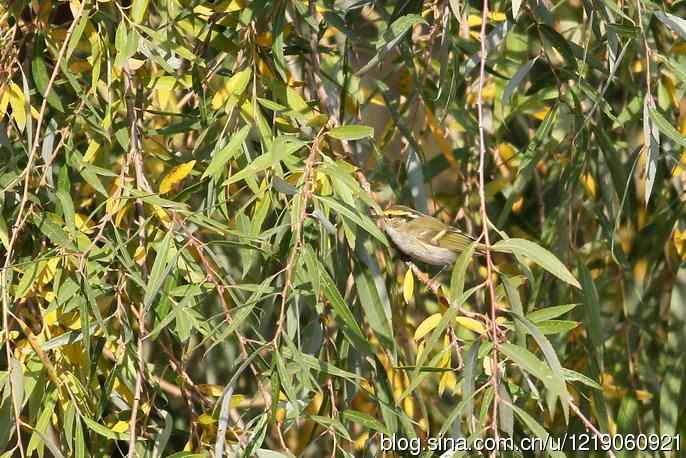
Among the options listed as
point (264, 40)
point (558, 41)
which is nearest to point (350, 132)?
point (264, 40)

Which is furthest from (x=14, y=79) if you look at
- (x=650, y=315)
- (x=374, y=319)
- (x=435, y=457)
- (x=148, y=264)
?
(x=650, y=315)

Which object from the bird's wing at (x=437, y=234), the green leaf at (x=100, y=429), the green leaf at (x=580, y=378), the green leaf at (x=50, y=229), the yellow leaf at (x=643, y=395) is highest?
the green leaf at (x=50, y=229)

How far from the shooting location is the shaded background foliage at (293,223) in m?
1.73

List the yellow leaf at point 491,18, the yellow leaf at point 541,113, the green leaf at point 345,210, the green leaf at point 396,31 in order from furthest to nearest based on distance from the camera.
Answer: the yellow leaf at point 541,113 → the yellow leaf at point 491,18 → the green leaf at point 396,31 → the green leaf at point 345,210

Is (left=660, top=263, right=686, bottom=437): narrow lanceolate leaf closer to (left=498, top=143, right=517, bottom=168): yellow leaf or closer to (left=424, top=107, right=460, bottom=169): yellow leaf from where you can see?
(left=498, top=143, right=517, bottom=168): yellow leaf

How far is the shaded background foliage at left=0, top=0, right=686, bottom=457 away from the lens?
173 cm

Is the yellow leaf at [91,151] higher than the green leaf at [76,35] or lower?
lower

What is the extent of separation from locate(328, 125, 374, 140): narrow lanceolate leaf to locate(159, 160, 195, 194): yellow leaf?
30 cm

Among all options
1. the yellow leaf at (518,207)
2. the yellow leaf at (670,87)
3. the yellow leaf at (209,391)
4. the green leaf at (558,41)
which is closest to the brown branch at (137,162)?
the yellow leaf at (209,391)

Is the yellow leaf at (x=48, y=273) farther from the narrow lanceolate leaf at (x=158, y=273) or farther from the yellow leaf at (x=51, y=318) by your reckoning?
the narrow lanceolate leaf at (x=158, y=273)

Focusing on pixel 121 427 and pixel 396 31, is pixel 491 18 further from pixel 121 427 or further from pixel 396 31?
pixel 121 427

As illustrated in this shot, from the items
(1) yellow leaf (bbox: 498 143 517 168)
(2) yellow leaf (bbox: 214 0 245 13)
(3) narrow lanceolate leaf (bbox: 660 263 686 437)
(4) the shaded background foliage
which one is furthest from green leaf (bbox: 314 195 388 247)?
(3) narrow lanceolate leaf (bbox: 660 263 686 437)

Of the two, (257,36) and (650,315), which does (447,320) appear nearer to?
(257,36)

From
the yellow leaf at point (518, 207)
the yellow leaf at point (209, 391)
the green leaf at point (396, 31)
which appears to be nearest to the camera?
the green leaf at point (396, 31)
